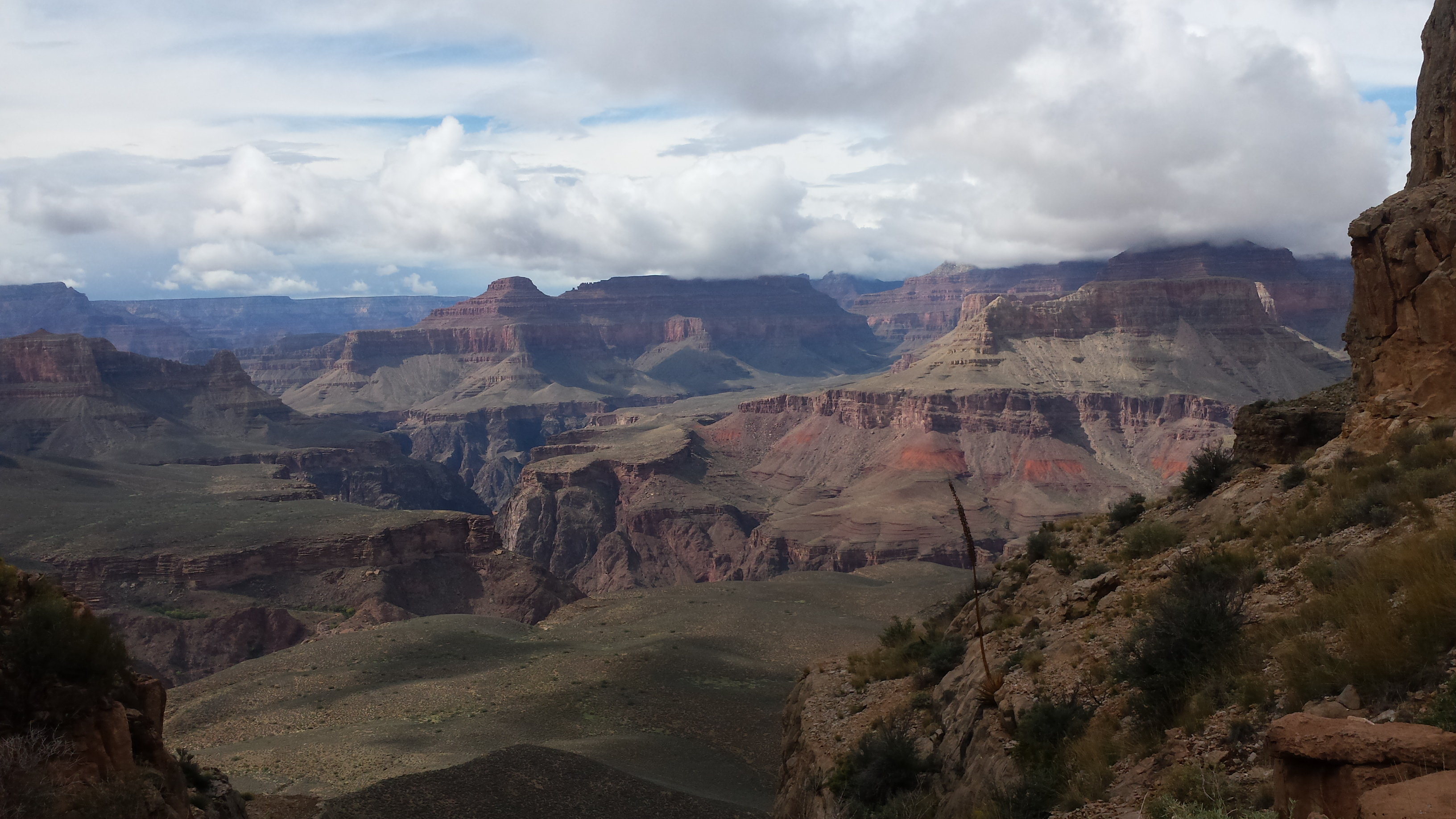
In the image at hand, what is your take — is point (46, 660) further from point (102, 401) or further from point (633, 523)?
point (102, 401)

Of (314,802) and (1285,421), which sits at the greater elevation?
(1285,421)

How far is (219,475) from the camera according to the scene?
113188 millimetres

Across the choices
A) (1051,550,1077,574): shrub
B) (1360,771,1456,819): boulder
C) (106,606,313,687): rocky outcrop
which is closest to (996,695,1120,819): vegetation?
(1360,771,1456,819): boulder

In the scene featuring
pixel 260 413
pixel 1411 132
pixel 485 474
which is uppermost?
pixel 1411 132

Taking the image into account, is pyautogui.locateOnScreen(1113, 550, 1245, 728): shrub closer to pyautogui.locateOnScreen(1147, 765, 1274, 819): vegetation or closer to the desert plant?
pyautogui.locateOnScreen(1147, 765, 1274, 819): vegetation

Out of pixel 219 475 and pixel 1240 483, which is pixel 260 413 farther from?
pixel 1240 483

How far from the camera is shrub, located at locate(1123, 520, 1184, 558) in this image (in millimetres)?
19703

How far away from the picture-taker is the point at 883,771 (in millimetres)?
16812

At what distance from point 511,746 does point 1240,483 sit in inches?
825

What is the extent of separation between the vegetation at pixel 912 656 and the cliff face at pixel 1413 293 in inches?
343

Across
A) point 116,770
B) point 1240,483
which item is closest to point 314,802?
point 116,770

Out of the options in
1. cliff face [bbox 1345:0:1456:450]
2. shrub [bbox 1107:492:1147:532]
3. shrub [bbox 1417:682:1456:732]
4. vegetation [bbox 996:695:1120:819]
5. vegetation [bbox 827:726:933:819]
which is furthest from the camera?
shrub [bbox 1107:492:1147:532]

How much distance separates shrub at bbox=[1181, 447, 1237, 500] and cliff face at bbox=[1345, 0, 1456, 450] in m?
3.73

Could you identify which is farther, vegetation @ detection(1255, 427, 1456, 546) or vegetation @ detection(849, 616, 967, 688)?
vegetation @ detection(849, 616, 967, 688)
